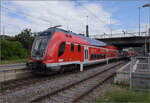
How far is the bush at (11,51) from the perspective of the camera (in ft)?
97.7

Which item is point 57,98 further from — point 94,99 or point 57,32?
point 57,32

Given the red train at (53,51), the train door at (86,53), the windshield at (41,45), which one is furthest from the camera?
the train door at (86,53)

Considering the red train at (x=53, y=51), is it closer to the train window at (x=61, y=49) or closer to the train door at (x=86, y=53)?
the train window at (x=61, y=49)

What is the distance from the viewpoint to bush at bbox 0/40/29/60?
2977 cm

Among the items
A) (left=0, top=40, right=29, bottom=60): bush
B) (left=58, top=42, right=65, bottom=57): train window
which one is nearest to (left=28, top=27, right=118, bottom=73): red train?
(left=58, top=42, right=65, bottom=57): train window

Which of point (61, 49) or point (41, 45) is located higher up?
point (41, 45)

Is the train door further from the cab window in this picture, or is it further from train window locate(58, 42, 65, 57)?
train window locate(58, 42, 65, 57)

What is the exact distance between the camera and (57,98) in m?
5.51

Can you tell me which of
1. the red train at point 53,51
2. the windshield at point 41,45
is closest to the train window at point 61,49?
the red train at point 53,51

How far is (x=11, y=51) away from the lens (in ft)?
101

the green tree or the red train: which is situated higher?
the green tree

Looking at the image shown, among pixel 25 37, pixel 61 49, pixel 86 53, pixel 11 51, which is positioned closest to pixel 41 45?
pixel 61 49

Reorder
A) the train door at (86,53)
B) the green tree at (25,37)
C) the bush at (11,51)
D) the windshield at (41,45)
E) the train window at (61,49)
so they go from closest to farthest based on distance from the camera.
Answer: the windshield at (41,45)
the train window at (61,49)
the train door at (86,53)
the bush at (11,51)
the green tree at (25,37)

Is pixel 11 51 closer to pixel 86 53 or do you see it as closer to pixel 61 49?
pixel 86 53
